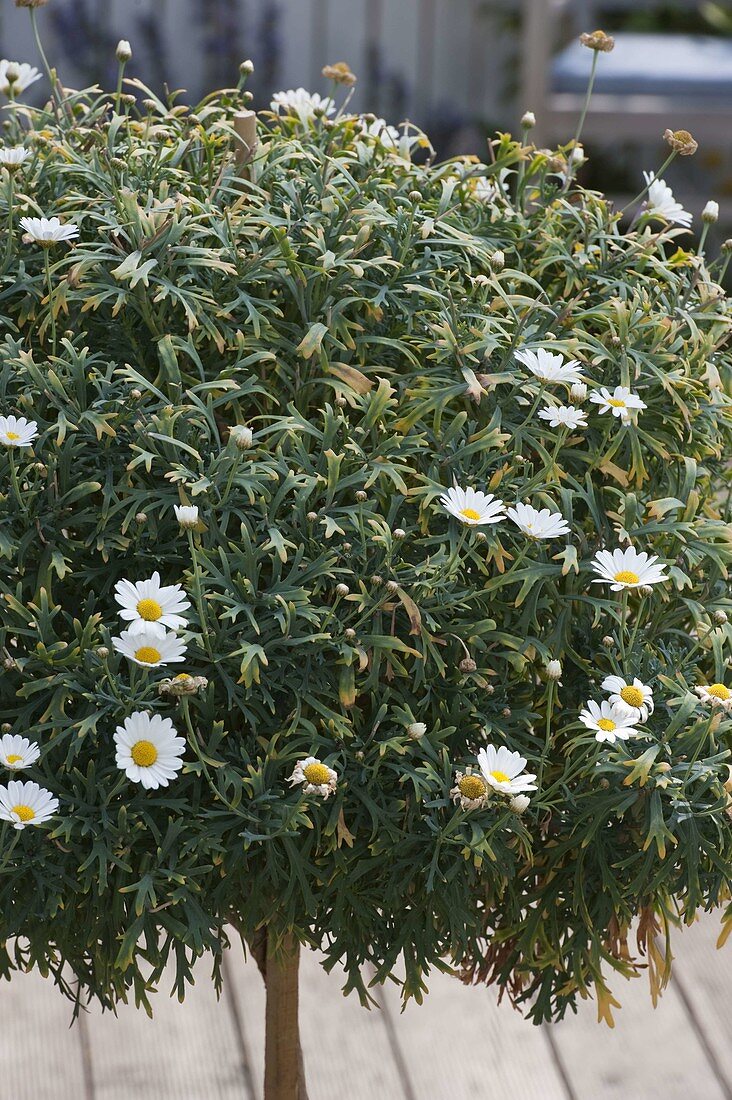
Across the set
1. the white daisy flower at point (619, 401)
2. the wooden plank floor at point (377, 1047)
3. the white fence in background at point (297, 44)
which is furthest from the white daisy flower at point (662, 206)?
the white fence in background at point (297, 44)

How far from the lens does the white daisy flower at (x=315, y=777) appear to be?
73 centimetres

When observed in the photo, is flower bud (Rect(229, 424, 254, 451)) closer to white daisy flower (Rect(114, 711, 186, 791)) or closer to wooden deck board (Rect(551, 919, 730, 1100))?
white daisy flower (Rect(114, 711, 186, 791))

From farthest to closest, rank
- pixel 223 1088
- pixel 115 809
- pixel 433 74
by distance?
pixel 433 74, pixel 223 1088, pixel 115 809

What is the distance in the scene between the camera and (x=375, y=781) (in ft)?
2.62

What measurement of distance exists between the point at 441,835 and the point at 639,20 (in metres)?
3.64

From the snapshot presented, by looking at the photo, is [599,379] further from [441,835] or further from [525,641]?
[441,835]

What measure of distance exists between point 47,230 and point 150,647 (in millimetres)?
280

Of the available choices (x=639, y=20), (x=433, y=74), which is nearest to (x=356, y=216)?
(x=433, y=74)

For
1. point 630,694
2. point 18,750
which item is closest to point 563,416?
point 630,694

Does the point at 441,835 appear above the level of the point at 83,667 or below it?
below

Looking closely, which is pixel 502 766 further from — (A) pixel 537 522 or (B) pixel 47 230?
(B) pixel 47 230

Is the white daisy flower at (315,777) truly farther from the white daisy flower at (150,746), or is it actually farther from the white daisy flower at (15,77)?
the white daisy flower at (15,77)

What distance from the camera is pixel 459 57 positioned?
3.76 metres

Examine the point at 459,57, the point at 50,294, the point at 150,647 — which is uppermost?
the point at 459,57
